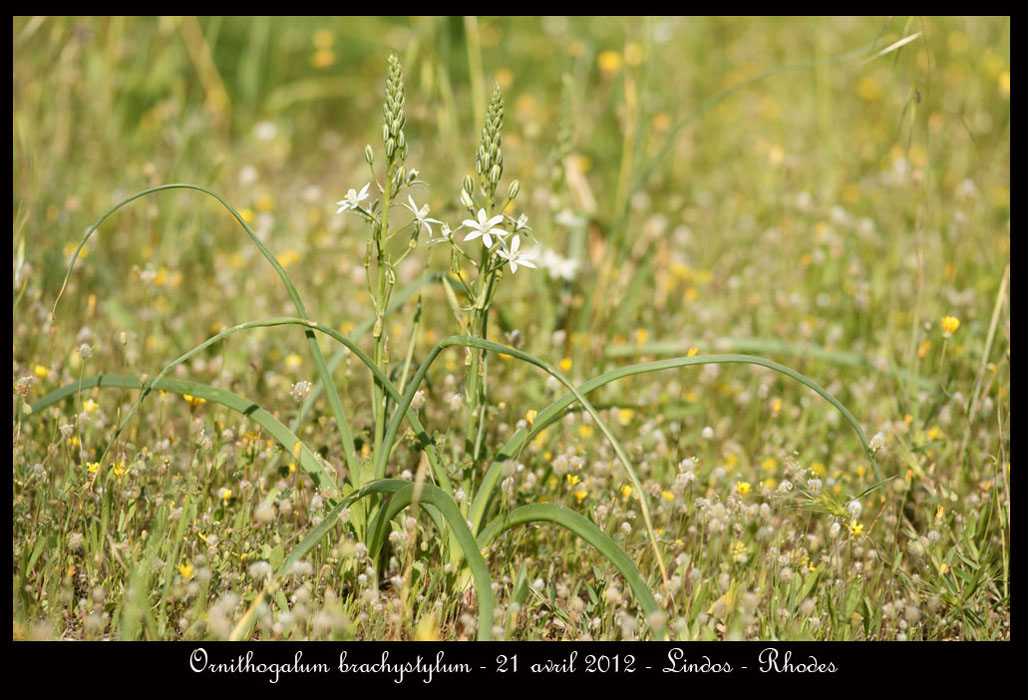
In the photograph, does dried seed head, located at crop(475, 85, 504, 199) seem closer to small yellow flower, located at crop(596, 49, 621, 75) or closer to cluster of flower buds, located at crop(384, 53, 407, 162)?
cluster of flower buds, located at crop(384, 53, 407, 162)

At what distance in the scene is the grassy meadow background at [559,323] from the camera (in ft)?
6.98

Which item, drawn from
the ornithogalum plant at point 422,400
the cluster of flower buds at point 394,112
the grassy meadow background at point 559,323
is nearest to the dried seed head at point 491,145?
the ornithogalum plant at point 422,400

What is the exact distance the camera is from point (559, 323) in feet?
10.8

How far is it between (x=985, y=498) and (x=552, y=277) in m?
1.60

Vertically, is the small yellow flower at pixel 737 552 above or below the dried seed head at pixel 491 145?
below

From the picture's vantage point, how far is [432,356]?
1857mm

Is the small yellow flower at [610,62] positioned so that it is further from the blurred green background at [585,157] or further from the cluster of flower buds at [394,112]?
the cluster of flower buds at [394,112]

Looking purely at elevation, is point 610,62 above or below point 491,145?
above

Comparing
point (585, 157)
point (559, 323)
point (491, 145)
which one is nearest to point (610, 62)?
point (585, 157)

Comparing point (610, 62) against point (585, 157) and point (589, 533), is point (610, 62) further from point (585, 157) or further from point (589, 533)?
point (589, 533)

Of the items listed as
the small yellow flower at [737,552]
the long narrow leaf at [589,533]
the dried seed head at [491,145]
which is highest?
the dried seed head at [491,145]
